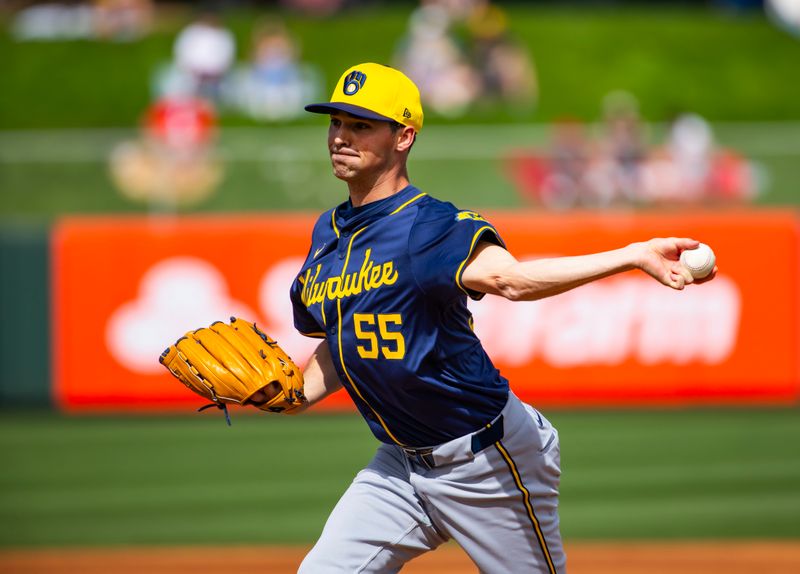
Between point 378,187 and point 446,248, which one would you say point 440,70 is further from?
point 446,248

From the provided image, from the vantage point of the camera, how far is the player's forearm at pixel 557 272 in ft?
12.5

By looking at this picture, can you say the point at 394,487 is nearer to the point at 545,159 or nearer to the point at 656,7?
the point at 545,159

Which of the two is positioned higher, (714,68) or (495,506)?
(714,68)

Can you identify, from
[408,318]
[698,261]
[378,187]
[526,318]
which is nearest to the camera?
[698,261]

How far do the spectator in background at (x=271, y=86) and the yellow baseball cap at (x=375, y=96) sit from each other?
42.3 ft

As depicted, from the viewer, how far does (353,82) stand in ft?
14.4

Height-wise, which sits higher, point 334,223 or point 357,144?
point 357,144

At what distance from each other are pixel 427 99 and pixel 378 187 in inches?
523

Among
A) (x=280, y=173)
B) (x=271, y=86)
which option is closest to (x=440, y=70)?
(x=271, y=86)

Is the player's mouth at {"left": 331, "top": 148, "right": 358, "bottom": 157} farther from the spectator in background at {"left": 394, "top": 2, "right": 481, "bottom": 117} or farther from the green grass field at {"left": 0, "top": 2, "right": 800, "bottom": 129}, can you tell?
the green grass field at {"left": 0, "top": 2, "right": 800, "bottom": 129}

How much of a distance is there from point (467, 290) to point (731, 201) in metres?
11.6

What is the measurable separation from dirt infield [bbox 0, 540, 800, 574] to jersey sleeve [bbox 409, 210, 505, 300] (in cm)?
333

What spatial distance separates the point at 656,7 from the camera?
23750 mm

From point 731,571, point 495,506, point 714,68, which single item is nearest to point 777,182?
point 714,68
